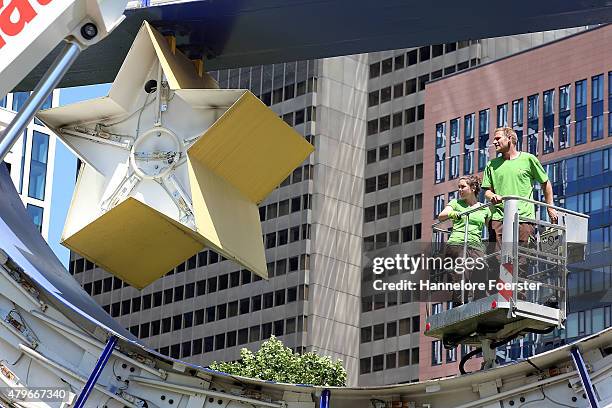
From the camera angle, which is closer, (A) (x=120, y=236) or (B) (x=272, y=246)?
(A) (x=120, y=236)

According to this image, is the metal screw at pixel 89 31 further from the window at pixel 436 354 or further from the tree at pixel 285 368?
the window at pixel 436 354

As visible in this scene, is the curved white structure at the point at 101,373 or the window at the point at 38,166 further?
the window at the point at 38,166

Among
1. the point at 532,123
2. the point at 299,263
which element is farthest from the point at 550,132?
the point at 299,263

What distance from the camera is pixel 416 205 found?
335 feet

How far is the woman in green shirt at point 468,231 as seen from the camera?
48.8ft

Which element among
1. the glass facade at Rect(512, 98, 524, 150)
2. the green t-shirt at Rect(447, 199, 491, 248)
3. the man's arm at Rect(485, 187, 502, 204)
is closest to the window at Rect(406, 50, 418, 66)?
the glass facade at Rect(512, 98, 524, 150)

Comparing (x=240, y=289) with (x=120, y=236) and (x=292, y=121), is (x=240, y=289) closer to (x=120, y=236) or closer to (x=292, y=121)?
(x=292, y=121)

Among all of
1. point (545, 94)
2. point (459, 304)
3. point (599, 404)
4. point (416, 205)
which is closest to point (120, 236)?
point (459, 304)

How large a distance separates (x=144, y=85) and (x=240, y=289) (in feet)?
287

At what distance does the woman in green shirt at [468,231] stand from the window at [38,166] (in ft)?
168

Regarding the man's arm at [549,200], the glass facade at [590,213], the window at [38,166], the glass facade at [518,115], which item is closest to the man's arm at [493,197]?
the man's arm at [549,200]

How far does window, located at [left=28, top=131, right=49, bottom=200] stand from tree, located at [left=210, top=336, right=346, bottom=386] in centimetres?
1987

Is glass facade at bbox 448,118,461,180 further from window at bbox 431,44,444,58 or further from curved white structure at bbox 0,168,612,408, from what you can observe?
curved white structure at bbox 0,168,612,408

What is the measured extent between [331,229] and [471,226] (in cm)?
8778
